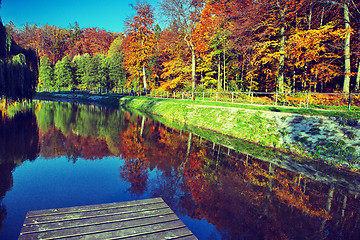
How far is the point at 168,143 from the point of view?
1309cm

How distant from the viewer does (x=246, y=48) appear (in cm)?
2212

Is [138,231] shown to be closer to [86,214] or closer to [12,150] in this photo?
[86,214]

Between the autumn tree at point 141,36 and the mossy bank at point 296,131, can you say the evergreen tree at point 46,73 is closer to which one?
the autumn tree at point 141,36

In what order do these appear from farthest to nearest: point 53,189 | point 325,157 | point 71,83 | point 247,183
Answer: point 71,83, point 325,157, point 247,183, point 53,189

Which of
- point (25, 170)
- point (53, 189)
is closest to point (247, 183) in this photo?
point (53, 189)

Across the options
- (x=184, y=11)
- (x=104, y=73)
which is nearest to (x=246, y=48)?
(x=184, y=11)

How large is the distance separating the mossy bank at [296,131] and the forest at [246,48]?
8.03 m

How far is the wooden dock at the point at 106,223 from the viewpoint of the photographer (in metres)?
3.95

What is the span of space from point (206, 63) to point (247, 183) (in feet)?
92.2

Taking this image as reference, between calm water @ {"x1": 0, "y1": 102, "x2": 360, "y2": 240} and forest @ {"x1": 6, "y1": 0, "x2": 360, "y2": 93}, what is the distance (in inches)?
497

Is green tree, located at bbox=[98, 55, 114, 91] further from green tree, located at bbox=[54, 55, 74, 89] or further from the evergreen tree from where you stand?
the evergreen tree

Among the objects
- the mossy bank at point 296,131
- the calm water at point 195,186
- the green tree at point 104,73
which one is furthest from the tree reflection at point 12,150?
the green tree at point 104,73

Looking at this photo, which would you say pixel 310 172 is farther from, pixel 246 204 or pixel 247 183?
pixel 246 204

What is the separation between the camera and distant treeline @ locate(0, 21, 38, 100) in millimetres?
15984
